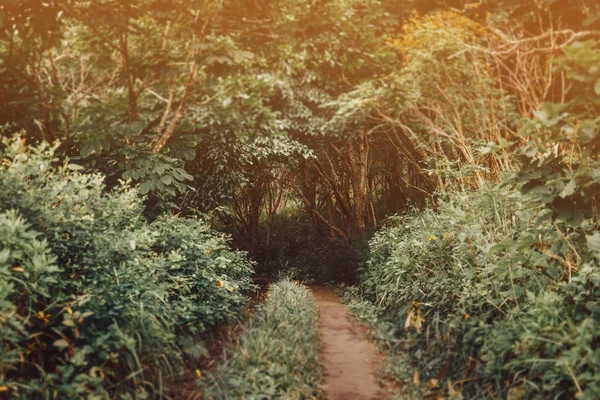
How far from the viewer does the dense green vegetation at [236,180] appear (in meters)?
3.91

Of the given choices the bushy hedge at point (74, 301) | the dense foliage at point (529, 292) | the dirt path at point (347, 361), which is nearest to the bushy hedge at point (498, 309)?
the dense foliage at point (529, 292)

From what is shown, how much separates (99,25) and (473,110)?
5.72 m

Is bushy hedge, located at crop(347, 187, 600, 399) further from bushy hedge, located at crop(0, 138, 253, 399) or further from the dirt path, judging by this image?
bushy hedge, located at crop(0, 138, 253, 399)

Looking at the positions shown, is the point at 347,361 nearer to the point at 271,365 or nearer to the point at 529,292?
the point at 271,365

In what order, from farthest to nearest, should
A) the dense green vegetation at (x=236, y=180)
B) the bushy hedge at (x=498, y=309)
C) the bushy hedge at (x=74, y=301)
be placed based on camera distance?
the dense green vegetation at (x=236, y=180)
the bushy hedge at (x=498, y=309)
the bushy hedge at (x=74, y=301)

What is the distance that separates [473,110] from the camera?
8.00 meters

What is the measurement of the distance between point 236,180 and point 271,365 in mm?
7147

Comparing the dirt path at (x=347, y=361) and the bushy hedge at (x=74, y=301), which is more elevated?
the bushy hedge at (x=74, y=301)

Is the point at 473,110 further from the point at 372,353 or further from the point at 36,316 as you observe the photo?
the point at 36,316

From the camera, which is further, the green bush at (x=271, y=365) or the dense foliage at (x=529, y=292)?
the green bush at (x=271, y=365)

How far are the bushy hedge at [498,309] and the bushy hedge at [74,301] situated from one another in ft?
7.34

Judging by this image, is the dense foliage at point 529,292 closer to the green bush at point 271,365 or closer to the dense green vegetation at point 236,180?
the dense green vegetation at point 236,180

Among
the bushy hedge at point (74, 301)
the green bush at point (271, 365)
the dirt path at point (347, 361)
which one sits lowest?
the dirt path at point (347, 361)

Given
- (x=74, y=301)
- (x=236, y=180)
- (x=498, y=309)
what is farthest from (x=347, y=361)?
(x=236, y=180)
